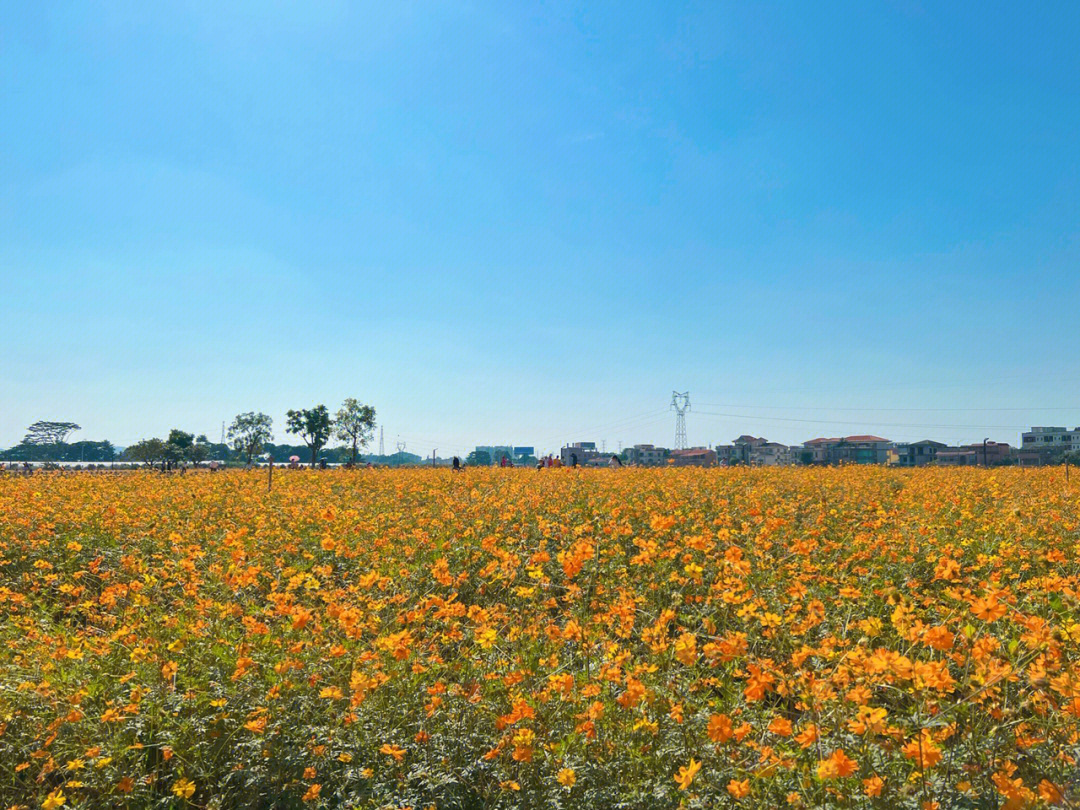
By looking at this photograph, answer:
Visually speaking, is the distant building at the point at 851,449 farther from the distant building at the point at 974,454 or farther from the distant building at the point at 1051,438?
the distant building at the point at 1051,438

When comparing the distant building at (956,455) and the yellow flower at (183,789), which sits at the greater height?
the distant building at (956,455)

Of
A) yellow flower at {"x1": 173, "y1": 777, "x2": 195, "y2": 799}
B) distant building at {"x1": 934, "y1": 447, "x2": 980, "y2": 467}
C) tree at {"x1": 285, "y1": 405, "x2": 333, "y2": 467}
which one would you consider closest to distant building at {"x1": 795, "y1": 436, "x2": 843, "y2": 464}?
distant building at {"x1": 934, "y1": 447, "x2": 980, "y2": 467}

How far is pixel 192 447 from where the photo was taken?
6819 centimetres

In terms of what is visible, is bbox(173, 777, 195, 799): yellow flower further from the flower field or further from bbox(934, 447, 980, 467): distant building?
bbox(934, 447, 980, 467): distant building

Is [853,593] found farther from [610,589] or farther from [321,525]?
[321,525]

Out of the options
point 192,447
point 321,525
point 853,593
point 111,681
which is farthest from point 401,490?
point 192,447

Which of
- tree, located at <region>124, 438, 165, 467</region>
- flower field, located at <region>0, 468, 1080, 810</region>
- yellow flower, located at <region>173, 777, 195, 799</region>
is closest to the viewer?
flower field, located at <region>0, 468, 1080, 810</region>

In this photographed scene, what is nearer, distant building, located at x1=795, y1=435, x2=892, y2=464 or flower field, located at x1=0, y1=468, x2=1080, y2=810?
flower field, located at x1=0, y1=468, x2=1080, y2=810

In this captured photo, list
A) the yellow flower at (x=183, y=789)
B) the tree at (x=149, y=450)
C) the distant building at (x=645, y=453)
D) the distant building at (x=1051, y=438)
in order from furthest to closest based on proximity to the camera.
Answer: the distant building at (x=645, y=453), the distant building at (x=1051, y=438), the tree at (x=149, y=450), the yellow flower at (x=183, y=789)

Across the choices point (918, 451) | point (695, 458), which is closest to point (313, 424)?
point (695, 458)

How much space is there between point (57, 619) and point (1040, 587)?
6.83 m


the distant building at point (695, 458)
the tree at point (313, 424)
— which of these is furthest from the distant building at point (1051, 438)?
the tree at point (313, 424)

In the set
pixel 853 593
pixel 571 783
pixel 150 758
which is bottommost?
pixel 150 758

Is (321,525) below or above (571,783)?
above
